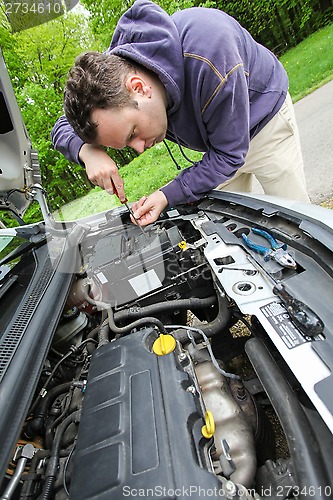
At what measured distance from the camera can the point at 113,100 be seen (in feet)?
4.50

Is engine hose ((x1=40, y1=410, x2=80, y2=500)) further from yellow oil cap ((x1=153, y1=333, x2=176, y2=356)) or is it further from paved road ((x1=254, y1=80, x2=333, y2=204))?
paved road ((x1=254, y1=80, x2=333, y2=204))

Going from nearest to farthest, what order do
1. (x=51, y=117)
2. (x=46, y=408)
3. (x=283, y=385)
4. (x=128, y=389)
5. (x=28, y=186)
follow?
(x=283, y=385) < (x=128, y=389) < (x=46, y=408) < (x=28, y=186) < (x=51, y=117)

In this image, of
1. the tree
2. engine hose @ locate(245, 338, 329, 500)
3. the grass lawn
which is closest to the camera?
engine hose @ locate(245, 338, 329, 500)

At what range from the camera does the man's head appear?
4.50ft

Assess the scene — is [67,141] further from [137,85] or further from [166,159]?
[166,159]

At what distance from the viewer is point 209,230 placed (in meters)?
1.65

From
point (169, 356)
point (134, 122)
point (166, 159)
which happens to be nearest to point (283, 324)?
point (169, 356)

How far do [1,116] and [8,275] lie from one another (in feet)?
2.97

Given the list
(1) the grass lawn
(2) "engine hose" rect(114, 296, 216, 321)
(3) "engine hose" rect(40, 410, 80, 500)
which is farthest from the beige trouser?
(1) the grass lawn

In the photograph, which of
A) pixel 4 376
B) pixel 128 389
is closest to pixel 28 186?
pixel 4 376

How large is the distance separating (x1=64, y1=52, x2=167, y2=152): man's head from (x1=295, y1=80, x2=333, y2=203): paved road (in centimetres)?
255

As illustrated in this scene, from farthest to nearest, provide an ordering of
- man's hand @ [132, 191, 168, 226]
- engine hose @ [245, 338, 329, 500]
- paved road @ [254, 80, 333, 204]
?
paved road @ [254, 80, 333, 204] → man's hand @ [132, 191, 168, 226] → engine hose @ [245, 338, 329, 500]

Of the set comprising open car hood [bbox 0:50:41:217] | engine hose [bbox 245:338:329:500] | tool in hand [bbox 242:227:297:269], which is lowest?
engine hose [bbox 245:338:329:500]

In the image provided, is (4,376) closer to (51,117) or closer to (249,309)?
(249,309)
